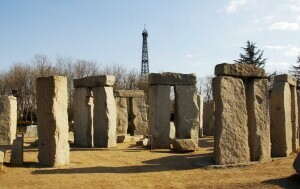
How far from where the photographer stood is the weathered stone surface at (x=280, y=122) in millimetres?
12258

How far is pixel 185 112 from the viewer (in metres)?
15.9

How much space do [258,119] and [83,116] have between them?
859 centimetres

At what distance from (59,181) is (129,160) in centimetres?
359

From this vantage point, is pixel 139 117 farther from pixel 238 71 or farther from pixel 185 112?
pixel 238 71

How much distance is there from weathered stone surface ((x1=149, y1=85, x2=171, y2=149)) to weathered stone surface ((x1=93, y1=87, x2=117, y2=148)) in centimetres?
169

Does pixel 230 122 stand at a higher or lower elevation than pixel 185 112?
lower

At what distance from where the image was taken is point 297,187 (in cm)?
807

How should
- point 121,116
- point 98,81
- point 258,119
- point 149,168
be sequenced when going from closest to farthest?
1. point 149,168
2. point 258,119
3. point 98,81
4. point 121,116

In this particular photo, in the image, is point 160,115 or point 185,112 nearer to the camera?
point 185,112

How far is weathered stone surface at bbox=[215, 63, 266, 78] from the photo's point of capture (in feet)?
34.7

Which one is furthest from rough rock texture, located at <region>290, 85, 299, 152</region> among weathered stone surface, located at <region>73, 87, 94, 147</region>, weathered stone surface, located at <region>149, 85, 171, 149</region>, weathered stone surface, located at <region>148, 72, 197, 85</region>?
weathered stone surface, located at <region>73, 87, 94, 147</region>

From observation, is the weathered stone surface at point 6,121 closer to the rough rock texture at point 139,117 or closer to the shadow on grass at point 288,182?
the rough rock texture at point 139,117

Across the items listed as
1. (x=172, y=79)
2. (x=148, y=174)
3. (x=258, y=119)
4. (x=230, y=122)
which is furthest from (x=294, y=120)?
(x=148, y=174)

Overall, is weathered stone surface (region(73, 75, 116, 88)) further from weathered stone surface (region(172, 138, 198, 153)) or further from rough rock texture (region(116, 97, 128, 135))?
rough rock texture (region(116, 97, 128, 135))
